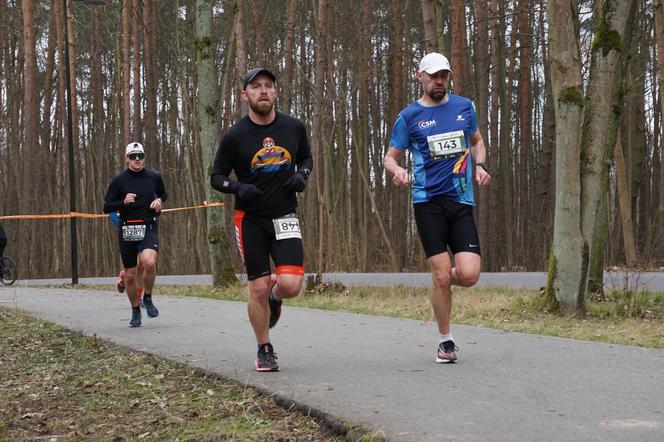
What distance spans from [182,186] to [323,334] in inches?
1285

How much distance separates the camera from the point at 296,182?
6352 mm

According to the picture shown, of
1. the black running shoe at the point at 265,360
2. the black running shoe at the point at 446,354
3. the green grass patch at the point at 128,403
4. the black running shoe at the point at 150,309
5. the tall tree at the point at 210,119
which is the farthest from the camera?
the tall tree at the point at 210,119

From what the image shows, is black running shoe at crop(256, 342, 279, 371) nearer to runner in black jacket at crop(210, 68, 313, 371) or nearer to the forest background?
runner in black jacket at crop(210, 68, 313, 371)

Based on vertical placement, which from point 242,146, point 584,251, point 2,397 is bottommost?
point 2,397

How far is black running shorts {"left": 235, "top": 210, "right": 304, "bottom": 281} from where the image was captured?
6.43m

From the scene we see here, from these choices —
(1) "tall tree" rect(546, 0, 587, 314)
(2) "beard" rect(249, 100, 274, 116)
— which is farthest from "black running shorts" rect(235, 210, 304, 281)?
(1) "tall tree" rect(546, 0, 587, 314)

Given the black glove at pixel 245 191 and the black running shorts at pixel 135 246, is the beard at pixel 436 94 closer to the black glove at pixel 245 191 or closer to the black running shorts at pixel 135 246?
the black glove at pixel 245 191

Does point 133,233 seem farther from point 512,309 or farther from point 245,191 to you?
point 512,309

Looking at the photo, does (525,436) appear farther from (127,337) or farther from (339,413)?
(127,337)

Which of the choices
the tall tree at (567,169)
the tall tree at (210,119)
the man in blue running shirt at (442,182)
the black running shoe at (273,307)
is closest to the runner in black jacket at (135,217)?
the black running shoe at (273,307)

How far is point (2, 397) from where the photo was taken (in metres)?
6.65

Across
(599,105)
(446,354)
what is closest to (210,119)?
(599,105)

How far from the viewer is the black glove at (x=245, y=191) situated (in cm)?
622

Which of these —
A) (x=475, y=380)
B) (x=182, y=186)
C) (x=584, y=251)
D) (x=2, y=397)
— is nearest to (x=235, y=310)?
(x=584, y=251)
